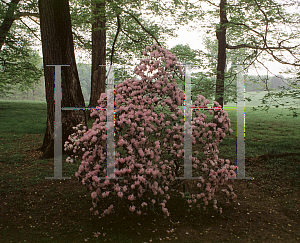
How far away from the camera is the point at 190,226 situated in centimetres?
372

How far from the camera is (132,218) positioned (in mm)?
3883

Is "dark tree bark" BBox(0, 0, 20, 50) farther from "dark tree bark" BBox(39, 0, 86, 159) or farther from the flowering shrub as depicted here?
the flowering shrub

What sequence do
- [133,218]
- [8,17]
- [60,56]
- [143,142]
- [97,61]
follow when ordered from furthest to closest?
[97,61] < [8,17] < [60,56] < [133,218] < [143,142]

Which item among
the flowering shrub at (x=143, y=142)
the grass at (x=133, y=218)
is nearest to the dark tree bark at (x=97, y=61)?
the grass at (x=133, y=218)

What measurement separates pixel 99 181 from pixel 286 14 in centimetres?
931

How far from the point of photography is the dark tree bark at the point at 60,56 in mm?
6375

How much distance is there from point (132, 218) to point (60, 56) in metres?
4.48

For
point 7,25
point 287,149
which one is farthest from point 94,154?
point 7,25

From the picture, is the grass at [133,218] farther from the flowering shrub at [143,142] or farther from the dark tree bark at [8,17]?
the dark tree bark at [8,17]

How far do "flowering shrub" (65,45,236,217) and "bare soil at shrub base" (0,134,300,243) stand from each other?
26cm

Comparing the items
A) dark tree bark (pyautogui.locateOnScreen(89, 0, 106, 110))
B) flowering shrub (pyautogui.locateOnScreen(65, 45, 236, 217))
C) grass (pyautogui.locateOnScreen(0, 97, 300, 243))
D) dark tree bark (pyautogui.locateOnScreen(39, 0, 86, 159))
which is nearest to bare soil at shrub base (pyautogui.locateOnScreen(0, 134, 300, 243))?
grass (pyautogui.locateOnScreen(0, 97, 300, 243))

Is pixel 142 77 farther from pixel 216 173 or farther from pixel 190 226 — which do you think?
pixel 190 226

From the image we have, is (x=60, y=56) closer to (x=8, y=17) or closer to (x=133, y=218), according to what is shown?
(x=133, y=218)

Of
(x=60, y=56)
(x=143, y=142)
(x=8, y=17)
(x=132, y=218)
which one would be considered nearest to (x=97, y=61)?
(x=8, y=17)
